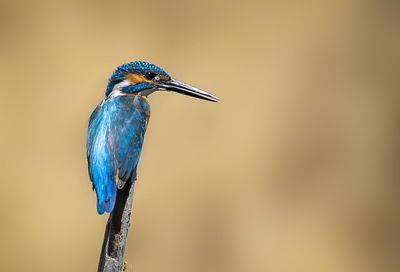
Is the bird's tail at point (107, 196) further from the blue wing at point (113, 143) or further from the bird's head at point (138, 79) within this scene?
the bird's head at point (138, 79)

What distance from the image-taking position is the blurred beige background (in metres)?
4.14

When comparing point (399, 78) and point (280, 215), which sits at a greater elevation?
point (399, 78)

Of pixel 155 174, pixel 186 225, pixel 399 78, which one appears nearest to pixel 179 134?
pixel 155 174

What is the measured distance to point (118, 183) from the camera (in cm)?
197

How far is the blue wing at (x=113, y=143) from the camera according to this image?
196cm

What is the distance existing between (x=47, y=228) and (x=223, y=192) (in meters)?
1.14

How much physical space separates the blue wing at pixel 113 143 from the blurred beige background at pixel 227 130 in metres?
1.95

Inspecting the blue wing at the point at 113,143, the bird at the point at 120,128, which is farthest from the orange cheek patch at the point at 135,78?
the blue wing at the point at 113,143

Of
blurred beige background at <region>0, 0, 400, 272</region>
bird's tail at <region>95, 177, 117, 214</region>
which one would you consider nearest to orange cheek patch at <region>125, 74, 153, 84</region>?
bird's tail at <region>95, 177, 117, 214</region>

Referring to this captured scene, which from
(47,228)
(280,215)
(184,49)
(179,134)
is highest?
(184,49)

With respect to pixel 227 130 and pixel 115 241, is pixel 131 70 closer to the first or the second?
pixel 115 241

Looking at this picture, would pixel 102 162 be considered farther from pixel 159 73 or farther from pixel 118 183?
pixel 159 73

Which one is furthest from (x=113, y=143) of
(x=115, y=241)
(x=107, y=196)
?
(x=115, y=241)

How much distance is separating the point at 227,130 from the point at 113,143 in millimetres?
2255
